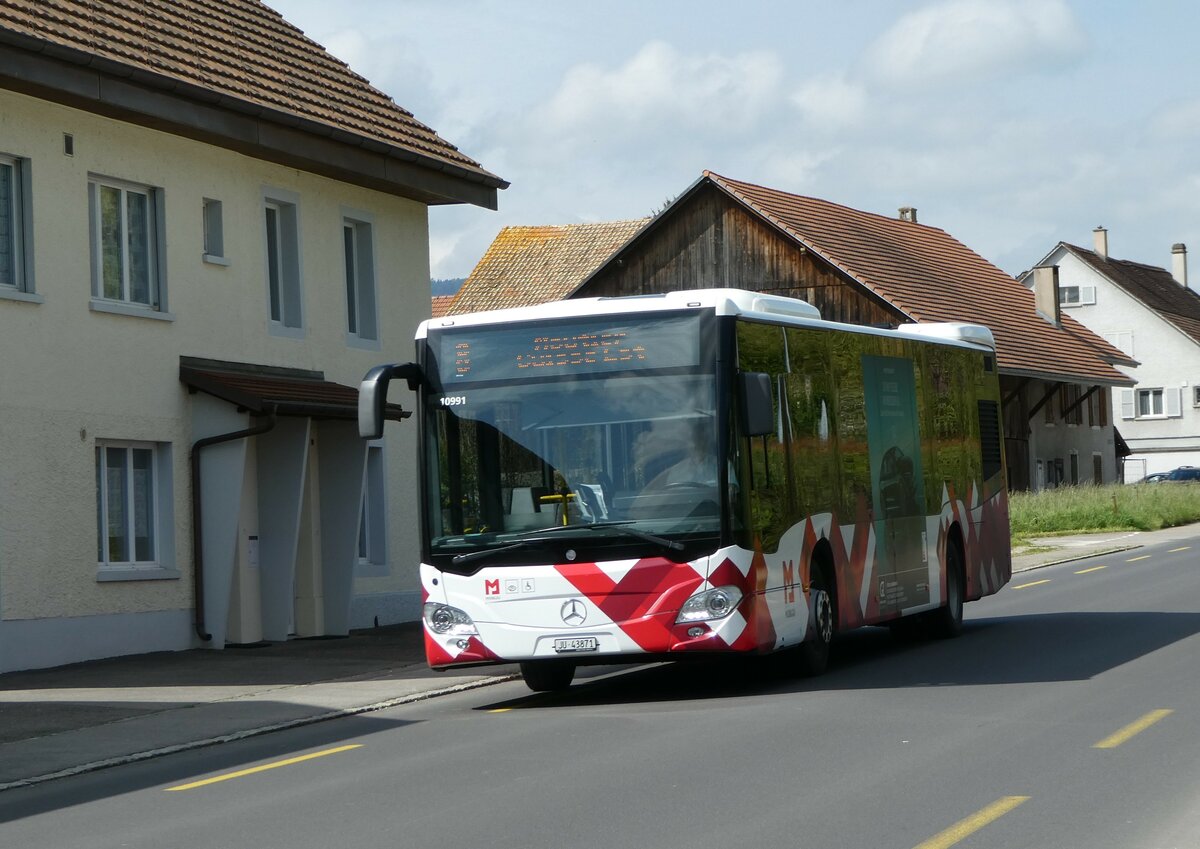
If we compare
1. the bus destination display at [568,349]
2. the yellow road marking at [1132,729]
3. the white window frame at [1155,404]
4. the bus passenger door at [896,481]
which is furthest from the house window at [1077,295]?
the yellow road marking at [1132,729]

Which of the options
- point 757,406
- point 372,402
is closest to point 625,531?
point 757,406

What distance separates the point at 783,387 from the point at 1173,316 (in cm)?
7472

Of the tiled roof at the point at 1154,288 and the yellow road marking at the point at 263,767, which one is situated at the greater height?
the tiled roof at the point at 1154,288

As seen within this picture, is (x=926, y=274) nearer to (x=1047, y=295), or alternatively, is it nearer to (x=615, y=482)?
(x=1047, y=295)

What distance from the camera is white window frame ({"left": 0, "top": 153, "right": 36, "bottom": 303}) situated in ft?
59.7

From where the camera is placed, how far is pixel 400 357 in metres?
25.0

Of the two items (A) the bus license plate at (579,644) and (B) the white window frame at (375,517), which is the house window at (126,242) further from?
(A) the bus license plate at (579,644)

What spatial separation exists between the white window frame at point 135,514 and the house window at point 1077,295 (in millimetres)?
69368

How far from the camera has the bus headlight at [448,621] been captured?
13.8 m

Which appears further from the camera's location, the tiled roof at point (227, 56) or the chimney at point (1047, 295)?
the chimney at point (1047, 295)

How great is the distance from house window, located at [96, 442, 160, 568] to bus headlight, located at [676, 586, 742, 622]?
26.7 feet

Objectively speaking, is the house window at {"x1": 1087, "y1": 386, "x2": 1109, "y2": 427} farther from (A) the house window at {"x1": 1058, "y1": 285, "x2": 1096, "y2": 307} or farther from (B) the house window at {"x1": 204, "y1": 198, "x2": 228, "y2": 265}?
(B) the house window at {"x1": 204, "y1": 198, "x2": 228, "y2": 265}

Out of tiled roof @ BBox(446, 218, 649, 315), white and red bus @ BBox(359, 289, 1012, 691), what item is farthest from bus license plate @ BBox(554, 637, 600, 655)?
tiled roof @ BBox(446, 218, 649, 315)

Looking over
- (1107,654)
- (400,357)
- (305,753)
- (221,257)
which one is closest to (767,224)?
(400,357)
